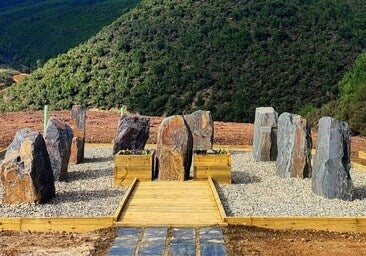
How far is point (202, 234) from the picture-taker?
26.2 feet

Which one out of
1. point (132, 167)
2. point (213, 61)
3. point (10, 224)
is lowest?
point (10, 224)

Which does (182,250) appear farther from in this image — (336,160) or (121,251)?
(336,160)

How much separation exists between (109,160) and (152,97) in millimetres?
17431

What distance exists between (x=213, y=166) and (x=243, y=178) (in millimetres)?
915

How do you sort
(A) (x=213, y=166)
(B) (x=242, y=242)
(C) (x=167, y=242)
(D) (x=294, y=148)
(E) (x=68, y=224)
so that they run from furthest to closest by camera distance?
1. (D) (x=294, y=148)
2. (A) (x=213, y=166)
3. (E) (x=68, y=224)
4. (B) (x=242, y=242)
5. (C) (x=167, y=242)

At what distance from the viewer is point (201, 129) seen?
628 inches

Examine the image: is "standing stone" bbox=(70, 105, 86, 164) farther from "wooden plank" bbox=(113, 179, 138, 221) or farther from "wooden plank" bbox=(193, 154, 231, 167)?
"wooden plank" bbox=(193, 154, 231, 167)

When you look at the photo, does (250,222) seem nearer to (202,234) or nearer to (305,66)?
(202,234)

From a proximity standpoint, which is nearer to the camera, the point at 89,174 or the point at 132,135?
the point at 89,174

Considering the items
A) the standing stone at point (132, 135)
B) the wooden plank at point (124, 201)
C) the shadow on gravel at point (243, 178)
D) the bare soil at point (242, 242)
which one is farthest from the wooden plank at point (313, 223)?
the standing stone at point (132, 135)

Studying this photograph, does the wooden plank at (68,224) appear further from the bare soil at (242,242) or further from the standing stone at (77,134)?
the standing stone at (77,134)

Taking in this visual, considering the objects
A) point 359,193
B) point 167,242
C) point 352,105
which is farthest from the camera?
point 352,105

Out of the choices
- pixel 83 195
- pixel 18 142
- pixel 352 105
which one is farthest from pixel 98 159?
pixel 352 105

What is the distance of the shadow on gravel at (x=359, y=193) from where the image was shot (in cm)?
1065
